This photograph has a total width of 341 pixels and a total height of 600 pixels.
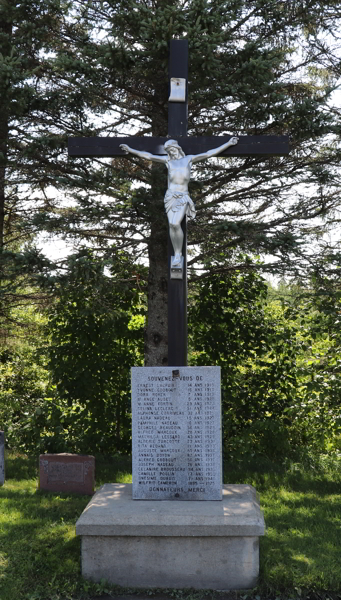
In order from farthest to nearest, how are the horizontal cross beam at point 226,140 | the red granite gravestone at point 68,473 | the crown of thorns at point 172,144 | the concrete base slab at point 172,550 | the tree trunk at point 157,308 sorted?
the tree trunk at point 157,308 → the red granite gravestone at point 68,473 → the horizontal cross beam at point 226,140 → the crown of thorns at point 172,144 → the concrete base slab at point 172,550

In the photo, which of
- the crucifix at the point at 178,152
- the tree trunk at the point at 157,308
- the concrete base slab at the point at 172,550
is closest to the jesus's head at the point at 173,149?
the crucifix at the point at 178,152

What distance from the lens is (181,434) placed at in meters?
4.70

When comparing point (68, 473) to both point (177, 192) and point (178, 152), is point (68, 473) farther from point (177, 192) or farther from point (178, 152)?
point (178, 152)

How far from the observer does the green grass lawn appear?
3.92 metres

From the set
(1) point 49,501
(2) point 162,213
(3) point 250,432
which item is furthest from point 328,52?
(1) point 49,501

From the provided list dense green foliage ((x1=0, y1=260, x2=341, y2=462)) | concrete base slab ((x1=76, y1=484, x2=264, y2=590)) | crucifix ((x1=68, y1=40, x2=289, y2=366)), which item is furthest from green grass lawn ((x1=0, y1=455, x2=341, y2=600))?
crucifix ((x1=68, y1=40, x2=289, y2=366))

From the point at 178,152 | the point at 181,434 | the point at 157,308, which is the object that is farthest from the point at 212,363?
the point at 178,152

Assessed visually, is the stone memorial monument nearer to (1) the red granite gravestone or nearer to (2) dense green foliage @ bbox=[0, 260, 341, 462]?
(1) the red granite gravestone

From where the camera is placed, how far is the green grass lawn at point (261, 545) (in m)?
3.92

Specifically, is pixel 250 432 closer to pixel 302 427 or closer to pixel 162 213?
pixel 302 427

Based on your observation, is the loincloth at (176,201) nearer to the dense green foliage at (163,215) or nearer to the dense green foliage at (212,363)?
the dense green foliage at (163,215)

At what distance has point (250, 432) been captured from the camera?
26.5 feet

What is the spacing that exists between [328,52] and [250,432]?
533 cm

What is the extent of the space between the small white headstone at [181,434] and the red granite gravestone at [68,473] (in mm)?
1532
